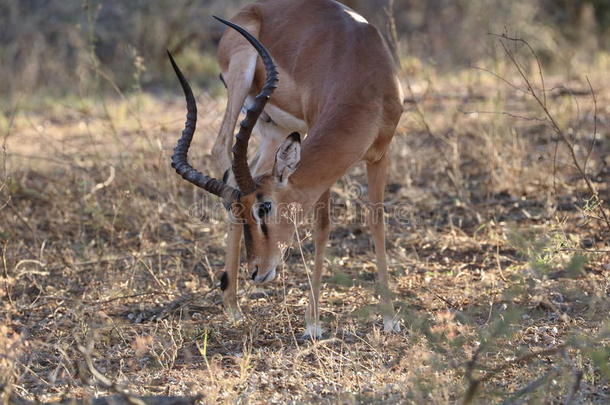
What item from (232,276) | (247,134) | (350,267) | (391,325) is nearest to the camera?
(247,134)

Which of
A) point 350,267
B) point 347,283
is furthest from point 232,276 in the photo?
point 347,283

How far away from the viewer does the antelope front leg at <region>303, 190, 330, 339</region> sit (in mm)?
5113

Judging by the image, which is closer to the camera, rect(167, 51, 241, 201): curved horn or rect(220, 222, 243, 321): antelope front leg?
rect(167, 51, 241, 201): curved horn

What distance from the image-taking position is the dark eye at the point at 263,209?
191 inches

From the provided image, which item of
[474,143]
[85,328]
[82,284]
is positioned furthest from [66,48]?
[85,328]

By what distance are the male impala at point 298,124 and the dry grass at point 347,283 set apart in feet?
1.05

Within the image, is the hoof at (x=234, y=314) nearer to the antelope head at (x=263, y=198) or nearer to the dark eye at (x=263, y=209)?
the antelope head at (x=263, y=198)

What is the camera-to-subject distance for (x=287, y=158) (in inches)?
190

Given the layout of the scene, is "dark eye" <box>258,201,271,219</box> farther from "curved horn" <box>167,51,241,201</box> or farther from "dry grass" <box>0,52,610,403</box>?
"dry grass" <box>0,52,610,403</box>

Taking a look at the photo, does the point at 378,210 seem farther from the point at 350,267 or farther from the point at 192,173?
the point at 192,173

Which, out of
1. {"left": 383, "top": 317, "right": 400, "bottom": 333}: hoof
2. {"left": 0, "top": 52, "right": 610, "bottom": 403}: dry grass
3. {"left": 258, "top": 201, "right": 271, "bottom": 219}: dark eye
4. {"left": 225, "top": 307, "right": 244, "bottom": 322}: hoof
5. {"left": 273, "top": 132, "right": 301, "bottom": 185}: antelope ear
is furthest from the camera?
{"left": 225, "top": 307, "right": 244, "bottom": 322}: hoof

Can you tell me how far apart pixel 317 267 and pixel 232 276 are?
0.59 m

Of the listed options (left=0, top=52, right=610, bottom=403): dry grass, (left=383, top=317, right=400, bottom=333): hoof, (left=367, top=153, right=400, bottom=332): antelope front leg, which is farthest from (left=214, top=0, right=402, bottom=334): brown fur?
Result: (left=0, top=52, right=610, bottom=403): dry grass

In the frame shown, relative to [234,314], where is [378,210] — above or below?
above
